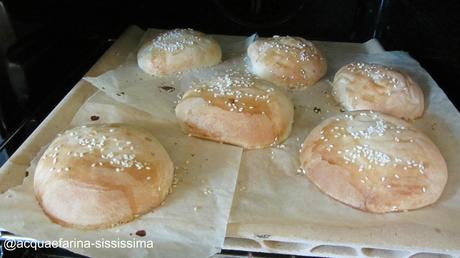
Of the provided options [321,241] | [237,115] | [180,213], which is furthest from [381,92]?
[180,213]

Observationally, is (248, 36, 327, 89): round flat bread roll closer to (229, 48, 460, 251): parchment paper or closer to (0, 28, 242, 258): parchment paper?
(229, 48, 460, 251): parchment paper

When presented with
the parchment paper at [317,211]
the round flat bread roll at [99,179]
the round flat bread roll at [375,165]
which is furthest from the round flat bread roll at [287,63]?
the round flat bread roll at [99,179]

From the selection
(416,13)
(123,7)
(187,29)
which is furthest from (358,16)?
(123,7)

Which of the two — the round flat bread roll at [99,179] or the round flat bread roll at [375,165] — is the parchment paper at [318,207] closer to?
the round flat bread roll at [375,165]

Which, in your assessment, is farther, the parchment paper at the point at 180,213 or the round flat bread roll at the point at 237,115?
the round flat bread roll at the point at 237,115

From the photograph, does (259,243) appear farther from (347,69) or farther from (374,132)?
(347,69)

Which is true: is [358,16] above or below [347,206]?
above

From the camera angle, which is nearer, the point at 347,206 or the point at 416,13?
the point at 347,206
